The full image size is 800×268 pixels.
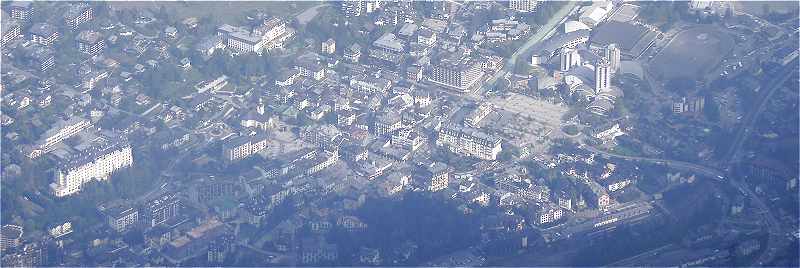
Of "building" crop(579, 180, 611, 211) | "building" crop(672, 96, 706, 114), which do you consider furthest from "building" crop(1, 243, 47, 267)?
"building" crop(672, 96, 706, 114)

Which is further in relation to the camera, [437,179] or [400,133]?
[400,133]

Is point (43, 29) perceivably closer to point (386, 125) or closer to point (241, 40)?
point (241, 40)

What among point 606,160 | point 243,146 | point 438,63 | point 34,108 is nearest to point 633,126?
point 606,160

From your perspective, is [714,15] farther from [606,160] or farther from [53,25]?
[53,25]

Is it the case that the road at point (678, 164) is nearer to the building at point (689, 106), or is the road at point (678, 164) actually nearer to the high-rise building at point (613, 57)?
the building at point (689, 106)

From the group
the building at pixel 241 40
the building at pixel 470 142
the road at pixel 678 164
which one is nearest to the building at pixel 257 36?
the building at pixel 241 40

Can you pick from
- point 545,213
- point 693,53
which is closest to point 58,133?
point 545,213

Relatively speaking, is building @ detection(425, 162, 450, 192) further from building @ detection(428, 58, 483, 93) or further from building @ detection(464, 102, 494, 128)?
building @ detection(428, 58, 483, 93)
